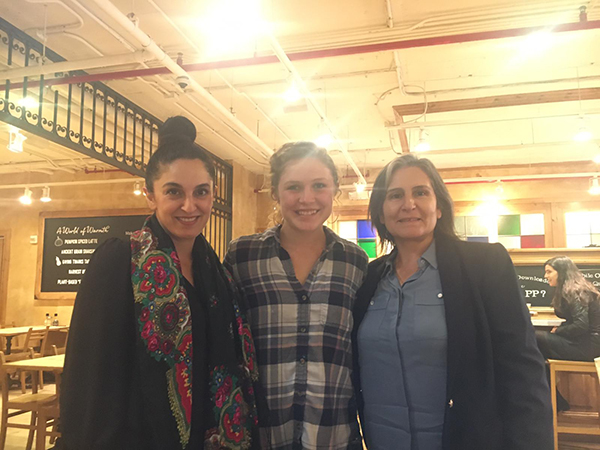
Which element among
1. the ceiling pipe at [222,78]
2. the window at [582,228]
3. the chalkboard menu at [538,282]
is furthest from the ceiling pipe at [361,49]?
the window at [582,228]

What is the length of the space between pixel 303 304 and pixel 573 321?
3.33 m

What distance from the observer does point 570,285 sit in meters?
3.91

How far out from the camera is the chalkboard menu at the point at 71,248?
743cm

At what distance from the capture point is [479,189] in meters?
8.13

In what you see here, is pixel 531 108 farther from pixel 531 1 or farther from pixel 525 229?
pixel 525 229

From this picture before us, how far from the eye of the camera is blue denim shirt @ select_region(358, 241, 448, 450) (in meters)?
1.36

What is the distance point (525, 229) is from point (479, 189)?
1069 millimetres

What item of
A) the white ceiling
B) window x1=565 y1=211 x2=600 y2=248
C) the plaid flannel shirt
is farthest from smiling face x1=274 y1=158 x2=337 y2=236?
window x1=565 y1=211 x2=600 y2=248

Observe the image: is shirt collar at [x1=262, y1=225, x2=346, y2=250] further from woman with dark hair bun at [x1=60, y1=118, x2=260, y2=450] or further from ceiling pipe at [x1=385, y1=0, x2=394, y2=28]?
ceiling pipe at [x1=385, y1=0, x2=394, y2=28]

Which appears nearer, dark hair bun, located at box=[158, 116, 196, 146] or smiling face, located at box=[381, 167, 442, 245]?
dark hair bun, located at box=[158, 116, 196, 146]

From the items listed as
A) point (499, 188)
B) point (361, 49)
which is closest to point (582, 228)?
point (499, 188)

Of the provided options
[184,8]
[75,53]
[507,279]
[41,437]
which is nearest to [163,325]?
[507,279]

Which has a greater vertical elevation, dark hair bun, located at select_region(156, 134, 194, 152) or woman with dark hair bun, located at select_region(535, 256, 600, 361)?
dark hair bun, located at select_region(156, 134, 194, 152)

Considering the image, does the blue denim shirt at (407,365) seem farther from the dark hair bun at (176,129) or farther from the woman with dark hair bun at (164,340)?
the dark hair bun at (176,129)
